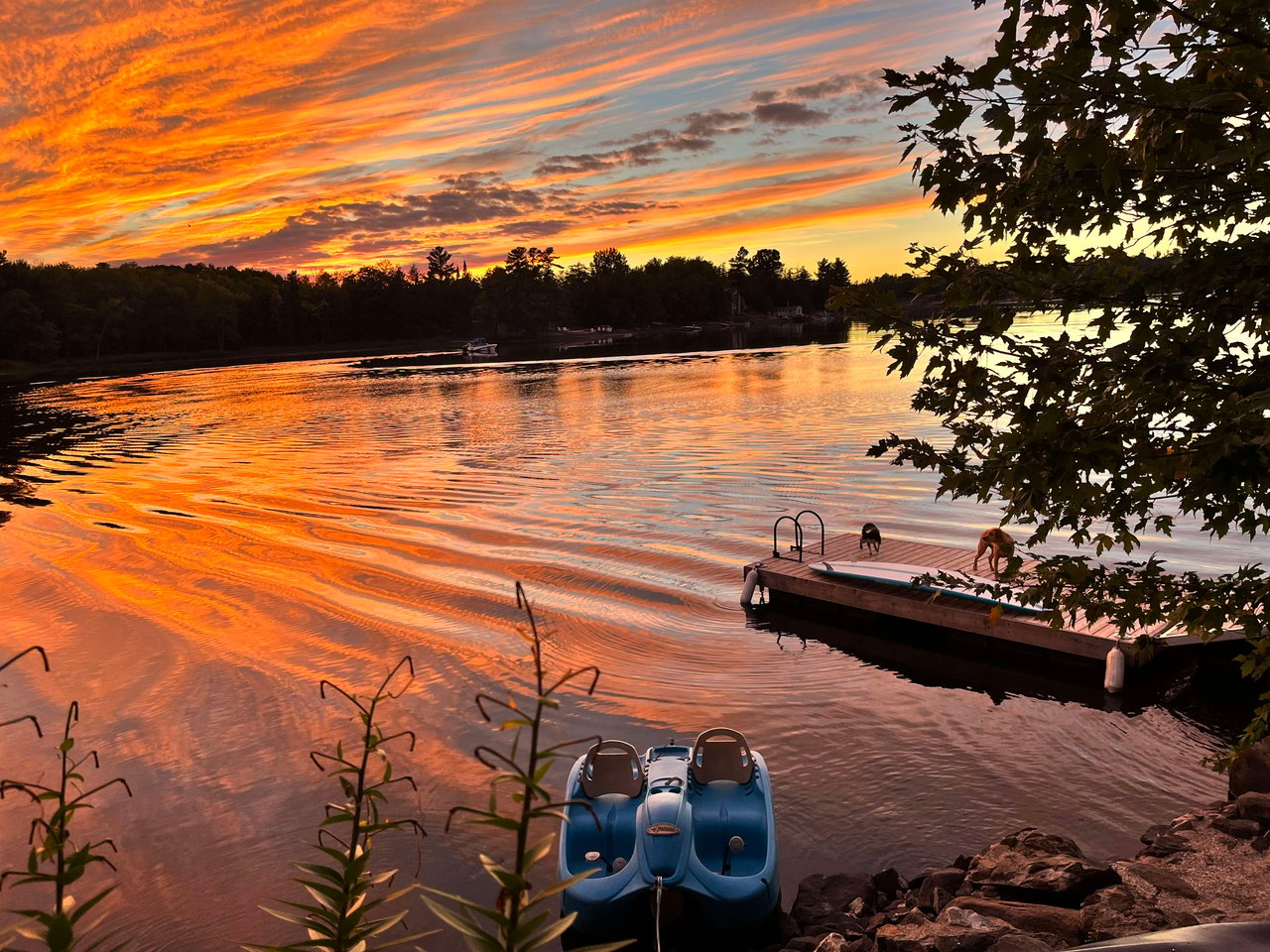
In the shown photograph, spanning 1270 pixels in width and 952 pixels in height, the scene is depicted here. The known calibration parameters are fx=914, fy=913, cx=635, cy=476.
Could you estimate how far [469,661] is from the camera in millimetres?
18828

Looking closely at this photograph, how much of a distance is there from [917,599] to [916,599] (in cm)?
2

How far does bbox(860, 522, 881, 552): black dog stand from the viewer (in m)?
22.3

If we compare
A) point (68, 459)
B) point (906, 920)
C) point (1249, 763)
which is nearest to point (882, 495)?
point (1249, 763)

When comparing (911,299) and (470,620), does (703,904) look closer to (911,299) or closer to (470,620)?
(911,299)

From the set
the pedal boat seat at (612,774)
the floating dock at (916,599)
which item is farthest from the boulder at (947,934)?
the floating dock at (916,599)

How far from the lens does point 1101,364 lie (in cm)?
605

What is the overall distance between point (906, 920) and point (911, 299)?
7.02 m

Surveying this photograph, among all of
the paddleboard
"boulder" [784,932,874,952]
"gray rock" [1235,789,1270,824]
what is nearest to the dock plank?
the paddleboard

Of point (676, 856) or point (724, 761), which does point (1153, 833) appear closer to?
point (724, 761)

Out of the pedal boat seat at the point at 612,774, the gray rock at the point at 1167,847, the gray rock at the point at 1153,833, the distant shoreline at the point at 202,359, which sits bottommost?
the gray rock at the point at 1153,833

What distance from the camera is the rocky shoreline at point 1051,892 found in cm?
888

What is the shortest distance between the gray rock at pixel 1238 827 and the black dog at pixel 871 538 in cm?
1148

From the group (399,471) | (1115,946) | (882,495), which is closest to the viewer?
(1115,946)

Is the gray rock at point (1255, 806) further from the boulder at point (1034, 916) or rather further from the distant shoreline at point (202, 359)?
the distant shoreline at point (202, 359)
